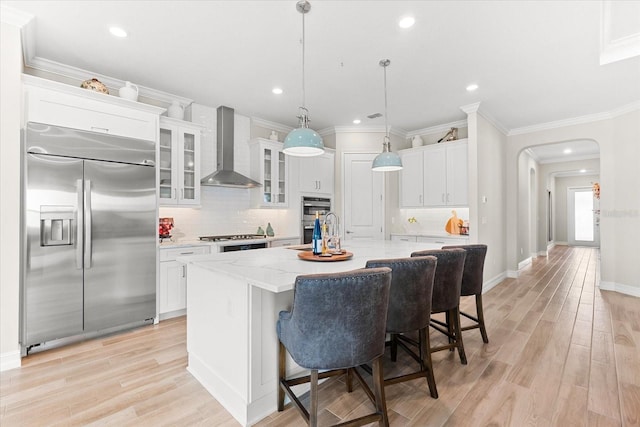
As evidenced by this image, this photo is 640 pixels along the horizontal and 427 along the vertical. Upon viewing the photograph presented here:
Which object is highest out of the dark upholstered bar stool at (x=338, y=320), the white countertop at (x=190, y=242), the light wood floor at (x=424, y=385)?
the white countertop at (x=190, y=242)

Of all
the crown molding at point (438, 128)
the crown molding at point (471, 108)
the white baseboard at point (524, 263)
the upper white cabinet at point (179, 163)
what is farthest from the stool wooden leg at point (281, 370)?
the white baseboard at point (524, 263)

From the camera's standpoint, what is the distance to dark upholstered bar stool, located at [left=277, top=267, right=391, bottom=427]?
1.39 metres

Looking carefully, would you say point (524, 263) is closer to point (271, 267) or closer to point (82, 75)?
point (271, 267)

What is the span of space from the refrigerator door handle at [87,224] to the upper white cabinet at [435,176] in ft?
15.4

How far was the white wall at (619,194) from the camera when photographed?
14.7 ft

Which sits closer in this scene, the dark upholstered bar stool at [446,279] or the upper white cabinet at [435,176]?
the dark upholstered bar stool at [446,279]

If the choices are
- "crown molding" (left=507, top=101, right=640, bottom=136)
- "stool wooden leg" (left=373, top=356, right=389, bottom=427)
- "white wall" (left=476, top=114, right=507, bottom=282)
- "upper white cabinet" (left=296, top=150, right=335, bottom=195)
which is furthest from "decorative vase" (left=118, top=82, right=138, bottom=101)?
"crown molding" (left=507, top=101, right=640, bottom=136)

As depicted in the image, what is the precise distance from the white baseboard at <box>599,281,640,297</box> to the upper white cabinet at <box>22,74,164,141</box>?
6846 millimetres

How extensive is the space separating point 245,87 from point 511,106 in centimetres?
385

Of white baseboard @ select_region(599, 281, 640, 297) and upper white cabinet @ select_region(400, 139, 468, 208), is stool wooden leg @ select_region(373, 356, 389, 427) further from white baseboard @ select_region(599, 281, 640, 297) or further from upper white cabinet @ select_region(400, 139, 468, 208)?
white baseboard @ select_region(599, 281, 640, 297)

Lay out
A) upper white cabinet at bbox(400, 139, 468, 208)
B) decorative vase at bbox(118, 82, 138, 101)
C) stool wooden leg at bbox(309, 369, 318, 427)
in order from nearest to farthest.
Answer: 1. stool wooden leg at bbox(309, 369, 318, 427)
2. decorative vase at bbox(118, 82, 138, 101)
3. upper white cabinet at bbox(400, 139, 468, 208)

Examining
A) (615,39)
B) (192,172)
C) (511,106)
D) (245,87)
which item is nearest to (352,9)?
(245,87)

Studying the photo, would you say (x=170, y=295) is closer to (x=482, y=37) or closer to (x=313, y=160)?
(x=313, y=160)

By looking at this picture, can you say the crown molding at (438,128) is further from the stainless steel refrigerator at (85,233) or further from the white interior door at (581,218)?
the white interior door at (581,218)
